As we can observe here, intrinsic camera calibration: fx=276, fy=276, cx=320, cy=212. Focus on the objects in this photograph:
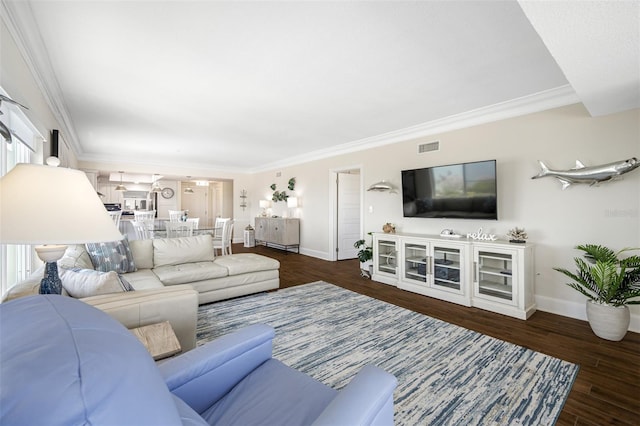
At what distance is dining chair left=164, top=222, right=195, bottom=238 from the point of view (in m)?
5.61

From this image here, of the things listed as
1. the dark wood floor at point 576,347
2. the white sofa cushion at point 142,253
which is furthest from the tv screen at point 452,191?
the white sofa cushion at point 142,253

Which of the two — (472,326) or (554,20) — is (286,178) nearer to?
(472,326)

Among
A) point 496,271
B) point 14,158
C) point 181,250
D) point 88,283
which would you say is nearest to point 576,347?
point 496,271

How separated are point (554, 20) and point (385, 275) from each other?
145 inches

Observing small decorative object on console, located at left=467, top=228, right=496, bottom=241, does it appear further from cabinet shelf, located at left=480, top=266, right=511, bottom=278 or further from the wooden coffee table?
the wooden coffee table

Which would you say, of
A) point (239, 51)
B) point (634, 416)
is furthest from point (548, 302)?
point (239, 51)

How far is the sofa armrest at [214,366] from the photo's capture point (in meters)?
1.05

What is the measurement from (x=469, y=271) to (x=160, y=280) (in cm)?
373

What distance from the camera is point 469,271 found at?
350 cm

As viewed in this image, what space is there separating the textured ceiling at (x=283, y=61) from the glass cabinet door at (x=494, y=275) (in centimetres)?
193

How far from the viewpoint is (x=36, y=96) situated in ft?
9.05

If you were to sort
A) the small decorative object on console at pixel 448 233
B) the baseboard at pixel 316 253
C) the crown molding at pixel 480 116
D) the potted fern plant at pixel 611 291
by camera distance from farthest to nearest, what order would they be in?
the baseboard at pixel 316 253, the small decorative object on console at pixel 448 233, the crown molding at pixel 480 116, the potted fern plant at pixel 611 291

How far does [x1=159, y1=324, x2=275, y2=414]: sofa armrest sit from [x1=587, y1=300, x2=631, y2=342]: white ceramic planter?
3185 mm

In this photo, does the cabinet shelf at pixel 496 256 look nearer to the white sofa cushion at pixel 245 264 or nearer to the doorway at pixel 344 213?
the white sofa cushion at pixel 245 264
